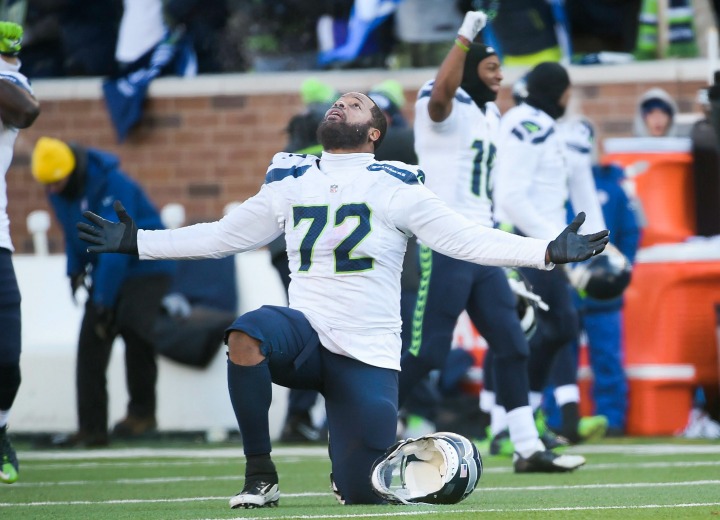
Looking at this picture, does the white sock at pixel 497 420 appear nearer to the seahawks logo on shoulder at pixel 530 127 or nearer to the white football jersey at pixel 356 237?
the seahawks logo on shoulder at pixel 530 127

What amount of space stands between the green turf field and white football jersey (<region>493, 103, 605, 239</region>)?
1264 millimetres

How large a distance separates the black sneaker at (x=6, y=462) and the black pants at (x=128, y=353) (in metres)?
3.30

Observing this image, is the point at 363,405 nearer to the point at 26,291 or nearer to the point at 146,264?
the point at 146,264

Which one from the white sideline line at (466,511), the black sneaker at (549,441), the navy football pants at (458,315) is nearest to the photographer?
the white sideline line at (466,511)

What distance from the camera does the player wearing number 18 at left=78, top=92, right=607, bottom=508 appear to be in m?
6.31

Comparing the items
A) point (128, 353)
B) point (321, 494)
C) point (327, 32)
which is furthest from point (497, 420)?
point (327, 32)

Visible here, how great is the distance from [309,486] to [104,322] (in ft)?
11.8

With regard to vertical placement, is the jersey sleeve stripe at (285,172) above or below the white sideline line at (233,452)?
above

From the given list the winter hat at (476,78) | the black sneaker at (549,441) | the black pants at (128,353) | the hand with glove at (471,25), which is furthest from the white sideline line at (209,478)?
the black pants at (128,353)

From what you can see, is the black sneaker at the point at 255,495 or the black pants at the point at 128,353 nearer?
the black sneaker at the point at 255,495

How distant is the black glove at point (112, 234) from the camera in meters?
6.52

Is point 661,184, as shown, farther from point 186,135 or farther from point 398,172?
point 398,172

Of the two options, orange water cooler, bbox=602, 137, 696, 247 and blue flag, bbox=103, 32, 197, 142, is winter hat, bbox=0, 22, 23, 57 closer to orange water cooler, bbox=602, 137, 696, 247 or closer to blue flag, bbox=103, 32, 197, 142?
orange water cooler, bbox=602, 137, 696, 247

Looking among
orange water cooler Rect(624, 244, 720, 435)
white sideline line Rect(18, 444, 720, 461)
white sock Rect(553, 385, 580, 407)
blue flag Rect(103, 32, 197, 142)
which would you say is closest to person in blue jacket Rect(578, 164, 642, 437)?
orange water cooler Rect(624, 244, 720, 435)
